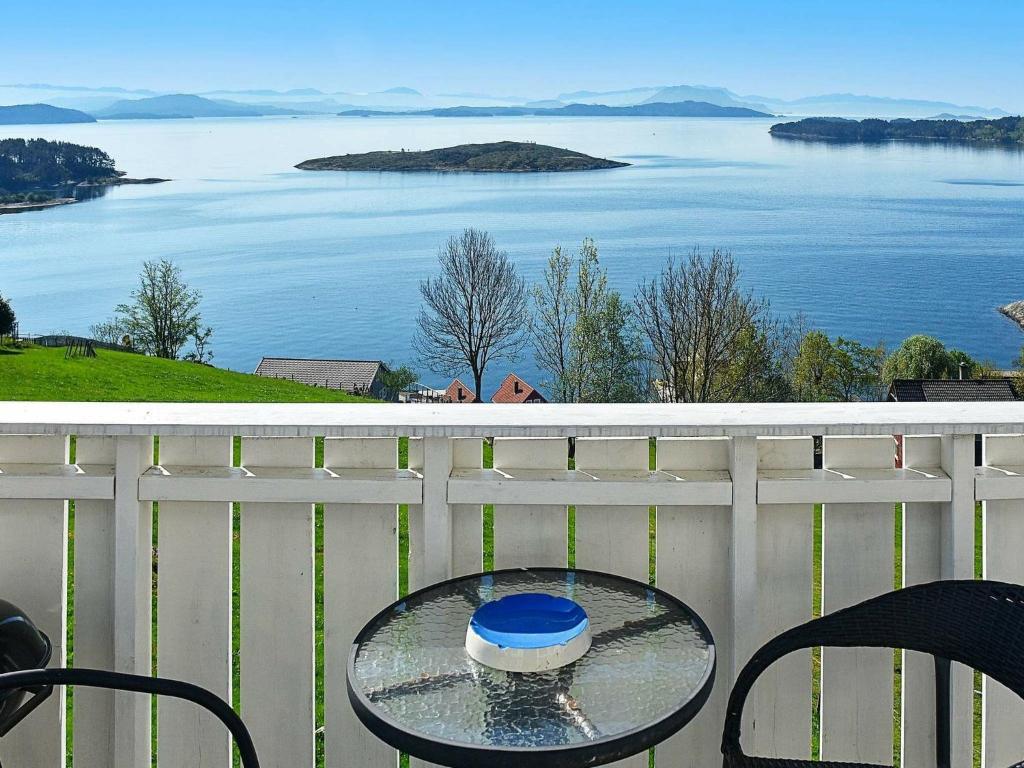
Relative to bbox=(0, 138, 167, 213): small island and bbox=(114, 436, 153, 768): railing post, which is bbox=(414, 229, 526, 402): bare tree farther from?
bbox=(114, 436, 153, 768): railing post

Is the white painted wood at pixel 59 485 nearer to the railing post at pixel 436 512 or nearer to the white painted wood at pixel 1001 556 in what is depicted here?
the railing post at pixel 436 512

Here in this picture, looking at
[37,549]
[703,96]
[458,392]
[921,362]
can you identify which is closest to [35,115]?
[458,392]

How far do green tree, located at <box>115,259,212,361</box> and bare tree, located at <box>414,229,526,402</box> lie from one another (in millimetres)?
7642

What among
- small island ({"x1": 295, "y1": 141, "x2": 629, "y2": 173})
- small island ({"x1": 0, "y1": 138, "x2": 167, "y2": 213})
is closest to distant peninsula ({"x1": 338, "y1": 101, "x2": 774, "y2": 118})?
small island ({"x1": 295, "y1": 141, "x2": 629, "y2": 173})

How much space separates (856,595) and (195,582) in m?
0.77

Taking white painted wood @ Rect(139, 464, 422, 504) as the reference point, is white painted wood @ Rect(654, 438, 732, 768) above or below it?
below

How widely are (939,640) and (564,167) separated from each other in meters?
55.2

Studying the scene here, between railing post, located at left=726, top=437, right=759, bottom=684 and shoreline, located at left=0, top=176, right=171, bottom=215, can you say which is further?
shoreline, located at left=0, top=176, right=171, bottom=215

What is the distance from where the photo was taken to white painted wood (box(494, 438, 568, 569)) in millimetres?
1084

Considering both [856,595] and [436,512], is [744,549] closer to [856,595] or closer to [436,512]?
[856,595]

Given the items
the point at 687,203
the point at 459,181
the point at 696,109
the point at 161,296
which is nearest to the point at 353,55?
the point at 459,181

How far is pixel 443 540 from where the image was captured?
107cm

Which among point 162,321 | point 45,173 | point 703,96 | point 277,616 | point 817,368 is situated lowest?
point 817,368

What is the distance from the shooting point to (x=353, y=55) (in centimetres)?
6362
